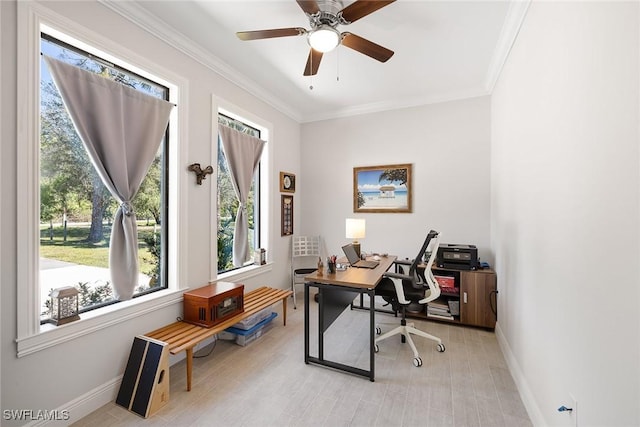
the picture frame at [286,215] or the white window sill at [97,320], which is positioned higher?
the picture frame at [286,215]

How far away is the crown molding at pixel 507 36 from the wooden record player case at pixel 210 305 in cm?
324

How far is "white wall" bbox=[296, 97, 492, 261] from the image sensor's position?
3.39 metres

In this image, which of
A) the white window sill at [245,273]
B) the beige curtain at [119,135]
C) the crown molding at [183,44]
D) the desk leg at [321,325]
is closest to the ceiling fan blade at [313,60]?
the crown molding at [183,44]

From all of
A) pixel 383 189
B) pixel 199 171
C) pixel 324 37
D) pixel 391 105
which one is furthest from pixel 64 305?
pixel 391 105

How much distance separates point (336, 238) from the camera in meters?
4.18

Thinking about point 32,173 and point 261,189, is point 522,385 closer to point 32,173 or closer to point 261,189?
point 261,189

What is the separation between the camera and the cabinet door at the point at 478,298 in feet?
9.50

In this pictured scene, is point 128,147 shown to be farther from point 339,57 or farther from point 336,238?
point 336,238

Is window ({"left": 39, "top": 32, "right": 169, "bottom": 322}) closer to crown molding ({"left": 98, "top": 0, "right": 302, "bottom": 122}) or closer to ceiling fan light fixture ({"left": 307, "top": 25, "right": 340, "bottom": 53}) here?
crown molding ({"left": 98, "top": 0, "right": 302, "bottom": 122})

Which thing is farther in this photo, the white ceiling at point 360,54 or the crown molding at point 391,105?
the crown molding at point 391,105

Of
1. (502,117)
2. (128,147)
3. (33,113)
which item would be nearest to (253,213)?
(128,147)

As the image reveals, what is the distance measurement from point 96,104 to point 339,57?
2127 millimetres

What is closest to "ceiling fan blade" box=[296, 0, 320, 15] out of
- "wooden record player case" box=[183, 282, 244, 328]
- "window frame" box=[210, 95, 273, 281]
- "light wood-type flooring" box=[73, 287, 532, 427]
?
"window frame" box=[210, 95, 273, 281]

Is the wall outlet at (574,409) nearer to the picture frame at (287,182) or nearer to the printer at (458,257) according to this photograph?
the printer at (458,257)
